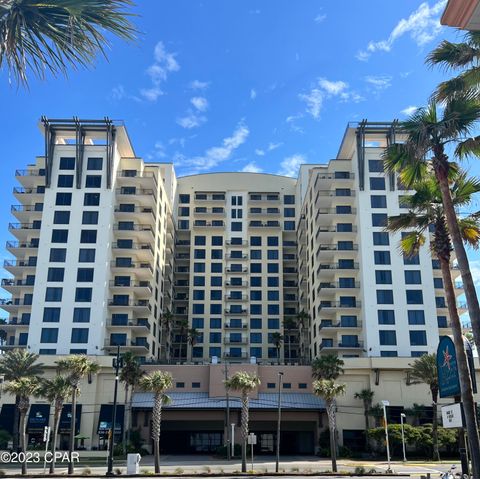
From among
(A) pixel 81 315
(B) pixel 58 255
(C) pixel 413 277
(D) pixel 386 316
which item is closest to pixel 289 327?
(D) pixel 386 316

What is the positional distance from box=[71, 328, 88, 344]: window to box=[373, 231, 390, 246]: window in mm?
42145

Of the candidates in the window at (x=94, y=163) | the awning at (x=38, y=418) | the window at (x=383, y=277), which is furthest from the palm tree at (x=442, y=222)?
the window at (x=94, y=163)

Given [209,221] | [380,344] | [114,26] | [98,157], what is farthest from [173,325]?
[114,26]

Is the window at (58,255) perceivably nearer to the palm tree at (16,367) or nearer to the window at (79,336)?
the window at (79,336)

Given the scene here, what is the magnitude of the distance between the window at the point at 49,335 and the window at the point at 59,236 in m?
12.8

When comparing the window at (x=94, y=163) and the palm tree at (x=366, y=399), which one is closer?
the palm tree at (x=366, y=399)

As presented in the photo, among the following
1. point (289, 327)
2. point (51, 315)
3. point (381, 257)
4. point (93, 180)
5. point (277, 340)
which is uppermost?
point (93, 180)

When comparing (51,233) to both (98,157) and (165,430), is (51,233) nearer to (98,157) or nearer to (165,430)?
(98,157)

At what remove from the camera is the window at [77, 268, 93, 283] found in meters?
76.1

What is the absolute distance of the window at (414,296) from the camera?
74.4 m

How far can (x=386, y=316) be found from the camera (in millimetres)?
73688

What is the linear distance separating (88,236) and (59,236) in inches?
165

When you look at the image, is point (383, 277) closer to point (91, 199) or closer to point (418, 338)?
point (418, 338)

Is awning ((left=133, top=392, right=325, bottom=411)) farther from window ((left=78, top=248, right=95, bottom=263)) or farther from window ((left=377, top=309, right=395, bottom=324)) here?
window ((left=78, top=248, right=95, bottom=263))
